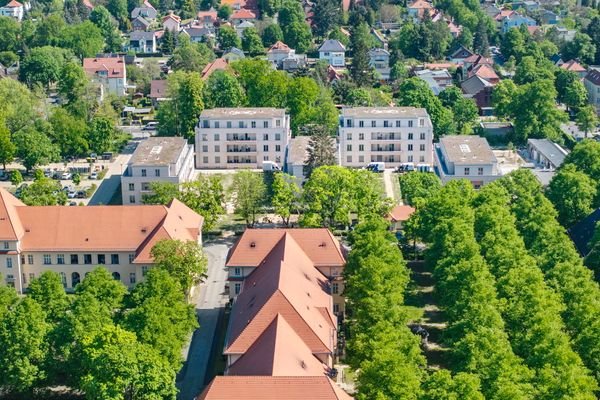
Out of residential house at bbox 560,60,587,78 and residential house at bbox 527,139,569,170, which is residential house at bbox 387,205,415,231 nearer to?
residential house at bbox 527,139,569,170

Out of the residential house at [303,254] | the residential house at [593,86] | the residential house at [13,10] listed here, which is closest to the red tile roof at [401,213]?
the residential house at [303,254]

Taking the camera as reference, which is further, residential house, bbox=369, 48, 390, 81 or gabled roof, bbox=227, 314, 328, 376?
residential house, bbox=369, 48, 390, 81

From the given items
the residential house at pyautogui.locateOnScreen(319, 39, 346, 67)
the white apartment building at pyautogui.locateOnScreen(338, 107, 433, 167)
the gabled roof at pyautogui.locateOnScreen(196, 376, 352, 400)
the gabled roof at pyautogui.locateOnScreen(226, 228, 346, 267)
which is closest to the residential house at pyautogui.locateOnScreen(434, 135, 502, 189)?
the white apartment building at pyautogui.locateOnScreen(338, 107, 433, 167)

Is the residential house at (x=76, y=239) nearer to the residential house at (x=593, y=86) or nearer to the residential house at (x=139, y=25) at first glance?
the residential house at (x=593, y=86)

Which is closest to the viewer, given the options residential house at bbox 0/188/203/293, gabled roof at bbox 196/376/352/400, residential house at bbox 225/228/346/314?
gabled roof at bbox 196/376/352/400

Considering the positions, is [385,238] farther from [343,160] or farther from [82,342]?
[343,160]

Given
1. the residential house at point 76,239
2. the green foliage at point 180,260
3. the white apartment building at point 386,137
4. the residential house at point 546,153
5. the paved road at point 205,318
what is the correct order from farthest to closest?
the white apartment building at point 386,137 < the residential house at point 546,153 < the residential house at point 76,239 < the green foliage at point 180,260 < the paved road at point 205,318
